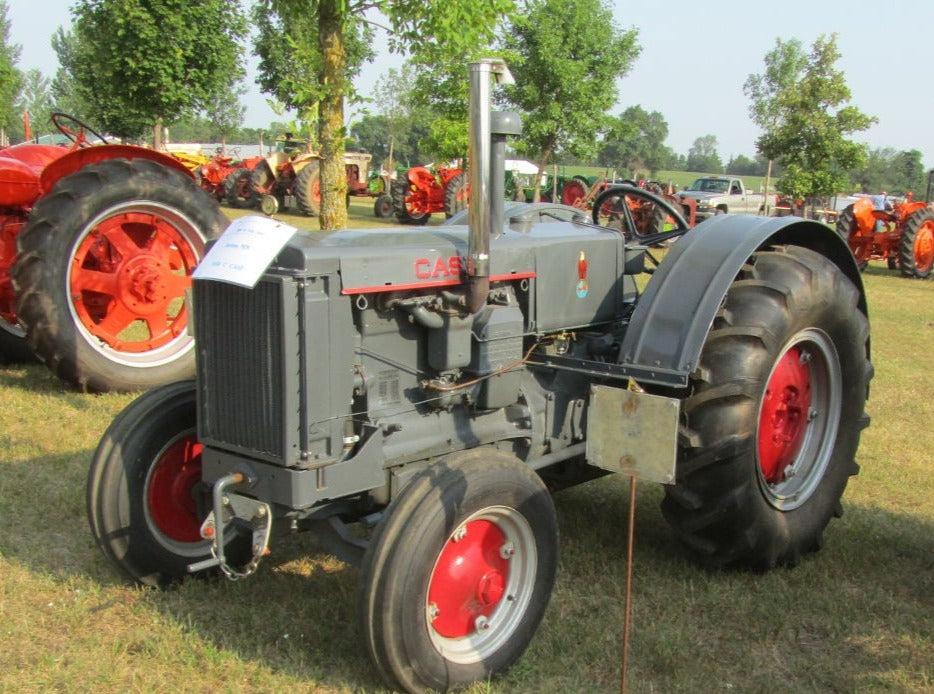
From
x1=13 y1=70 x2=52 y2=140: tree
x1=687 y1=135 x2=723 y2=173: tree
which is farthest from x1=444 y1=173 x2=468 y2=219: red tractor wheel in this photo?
x1=687 y1=135 x2=723 y2=173: tree

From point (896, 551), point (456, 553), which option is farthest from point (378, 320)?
point (896, 551)

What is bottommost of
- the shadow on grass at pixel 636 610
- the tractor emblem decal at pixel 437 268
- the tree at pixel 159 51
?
the shadow on grass at pixel 636 610

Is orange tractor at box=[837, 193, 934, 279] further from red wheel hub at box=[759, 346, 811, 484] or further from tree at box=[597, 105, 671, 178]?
tree at box=[597, 105, 671, 178]

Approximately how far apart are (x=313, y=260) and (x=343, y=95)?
411cm

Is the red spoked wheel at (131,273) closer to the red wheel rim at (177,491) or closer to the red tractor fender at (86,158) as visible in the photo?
the red tractor fender at (86,158)

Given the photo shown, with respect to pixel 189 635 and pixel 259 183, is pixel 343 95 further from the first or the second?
pixel 259 183

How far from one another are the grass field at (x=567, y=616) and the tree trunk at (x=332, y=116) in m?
2.84

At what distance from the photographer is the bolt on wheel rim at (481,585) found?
2.86 metres

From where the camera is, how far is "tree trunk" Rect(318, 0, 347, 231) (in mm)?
6516

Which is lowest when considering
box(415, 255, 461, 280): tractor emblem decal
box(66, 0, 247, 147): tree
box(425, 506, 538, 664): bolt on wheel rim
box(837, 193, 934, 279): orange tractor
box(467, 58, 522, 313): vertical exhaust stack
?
box(425, 506, 538, 664): bolt on wheel rim

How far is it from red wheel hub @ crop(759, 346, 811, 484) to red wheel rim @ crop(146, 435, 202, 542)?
Result: 2.23 m

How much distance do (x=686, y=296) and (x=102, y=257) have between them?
4187 mm

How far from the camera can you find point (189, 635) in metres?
3.12

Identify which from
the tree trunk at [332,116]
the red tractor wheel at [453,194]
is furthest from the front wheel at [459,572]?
the red tractor wheel at [453,194]
